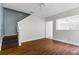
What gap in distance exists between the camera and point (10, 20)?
1865 mm

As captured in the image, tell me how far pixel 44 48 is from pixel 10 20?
37.7 inches

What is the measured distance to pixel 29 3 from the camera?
1842 millimetres

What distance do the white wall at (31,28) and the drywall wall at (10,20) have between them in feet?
0.33

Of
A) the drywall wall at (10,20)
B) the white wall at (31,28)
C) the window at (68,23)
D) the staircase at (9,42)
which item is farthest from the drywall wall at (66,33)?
the staircase at (9,42)

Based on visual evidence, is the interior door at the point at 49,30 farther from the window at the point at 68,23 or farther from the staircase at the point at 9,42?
the staircase at the point at 9,42

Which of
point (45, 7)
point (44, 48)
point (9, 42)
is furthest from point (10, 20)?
point (44, 48)

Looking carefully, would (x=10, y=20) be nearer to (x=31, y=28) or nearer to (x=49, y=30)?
(x=31, y=28)

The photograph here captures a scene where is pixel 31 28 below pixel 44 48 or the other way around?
the other way around

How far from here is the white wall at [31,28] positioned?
6.35ft

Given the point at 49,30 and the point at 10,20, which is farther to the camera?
the point at 49,30
